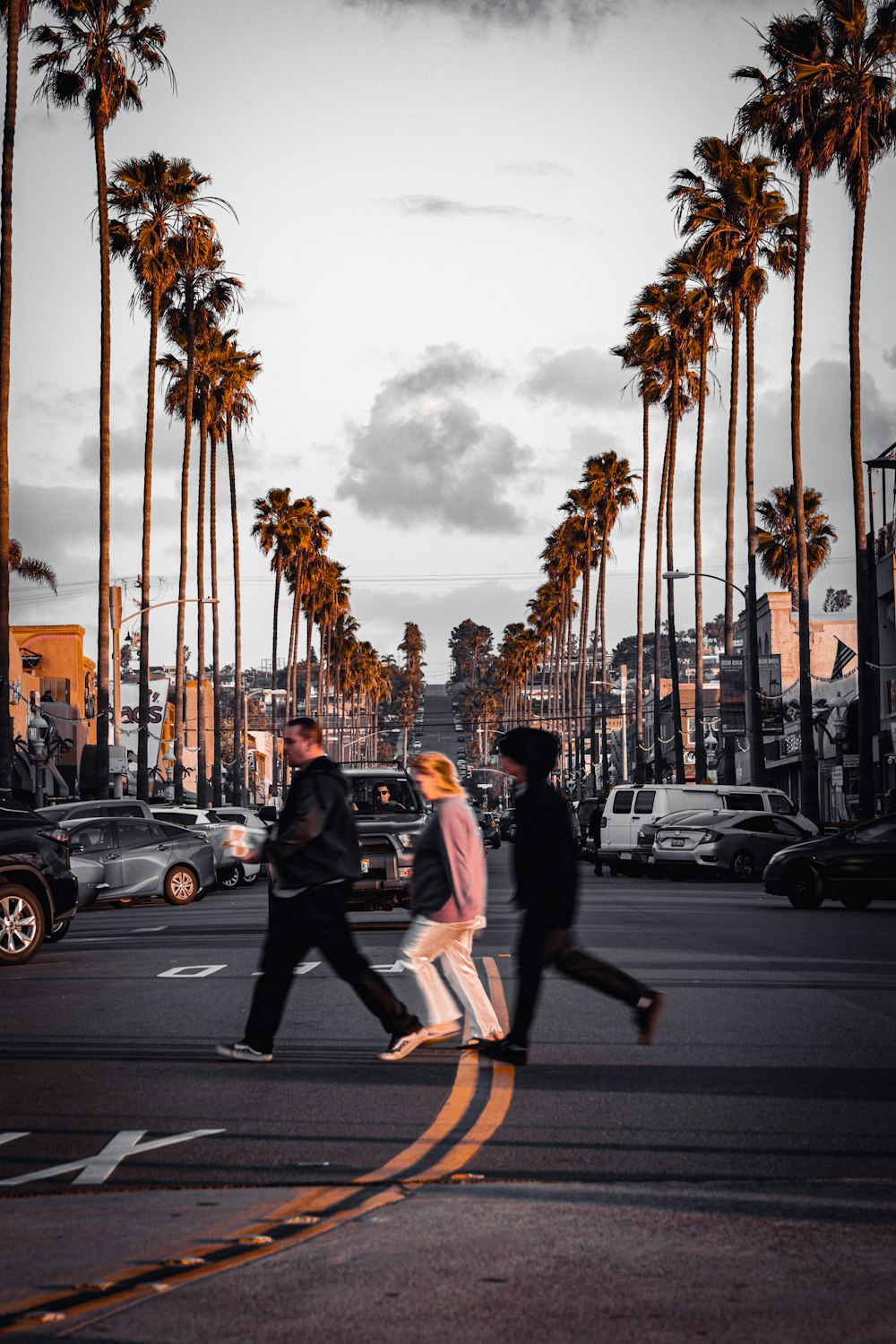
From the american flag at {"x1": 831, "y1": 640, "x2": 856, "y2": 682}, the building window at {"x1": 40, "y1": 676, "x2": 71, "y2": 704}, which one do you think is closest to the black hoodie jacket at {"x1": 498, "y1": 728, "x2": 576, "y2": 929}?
the american flag at {"x1": 831, "y1": 640, "x2": 856, "y2": 682}

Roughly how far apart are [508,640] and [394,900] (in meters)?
150

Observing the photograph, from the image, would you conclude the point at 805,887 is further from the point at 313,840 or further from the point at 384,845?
the point at 313,840

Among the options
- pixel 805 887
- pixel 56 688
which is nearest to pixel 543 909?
pixel 805 887

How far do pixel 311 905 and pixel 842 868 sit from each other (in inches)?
642

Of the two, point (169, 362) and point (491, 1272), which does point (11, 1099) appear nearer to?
point (491, 1272)

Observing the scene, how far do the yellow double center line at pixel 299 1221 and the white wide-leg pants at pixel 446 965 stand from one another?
1.14 metres

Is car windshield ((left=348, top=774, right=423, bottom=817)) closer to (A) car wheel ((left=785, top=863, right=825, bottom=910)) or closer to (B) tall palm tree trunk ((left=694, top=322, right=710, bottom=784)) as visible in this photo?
(A) car wheel ((left=785, top=863, right=825, bottom=910))

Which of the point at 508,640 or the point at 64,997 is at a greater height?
the point at 508,640

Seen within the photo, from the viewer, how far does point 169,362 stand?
60.8 metres

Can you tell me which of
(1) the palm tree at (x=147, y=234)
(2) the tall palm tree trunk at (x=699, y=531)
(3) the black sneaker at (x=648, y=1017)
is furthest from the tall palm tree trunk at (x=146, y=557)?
(3) the black sneaker at (x=648, y=1017)

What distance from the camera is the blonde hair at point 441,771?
10.5 metres

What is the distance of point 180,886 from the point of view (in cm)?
2878

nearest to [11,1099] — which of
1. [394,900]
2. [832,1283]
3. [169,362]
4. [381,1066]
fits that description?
[381,1066]

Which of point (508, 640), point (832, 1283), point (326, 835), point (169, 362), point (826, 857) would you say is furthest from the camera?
point (508, 640)
